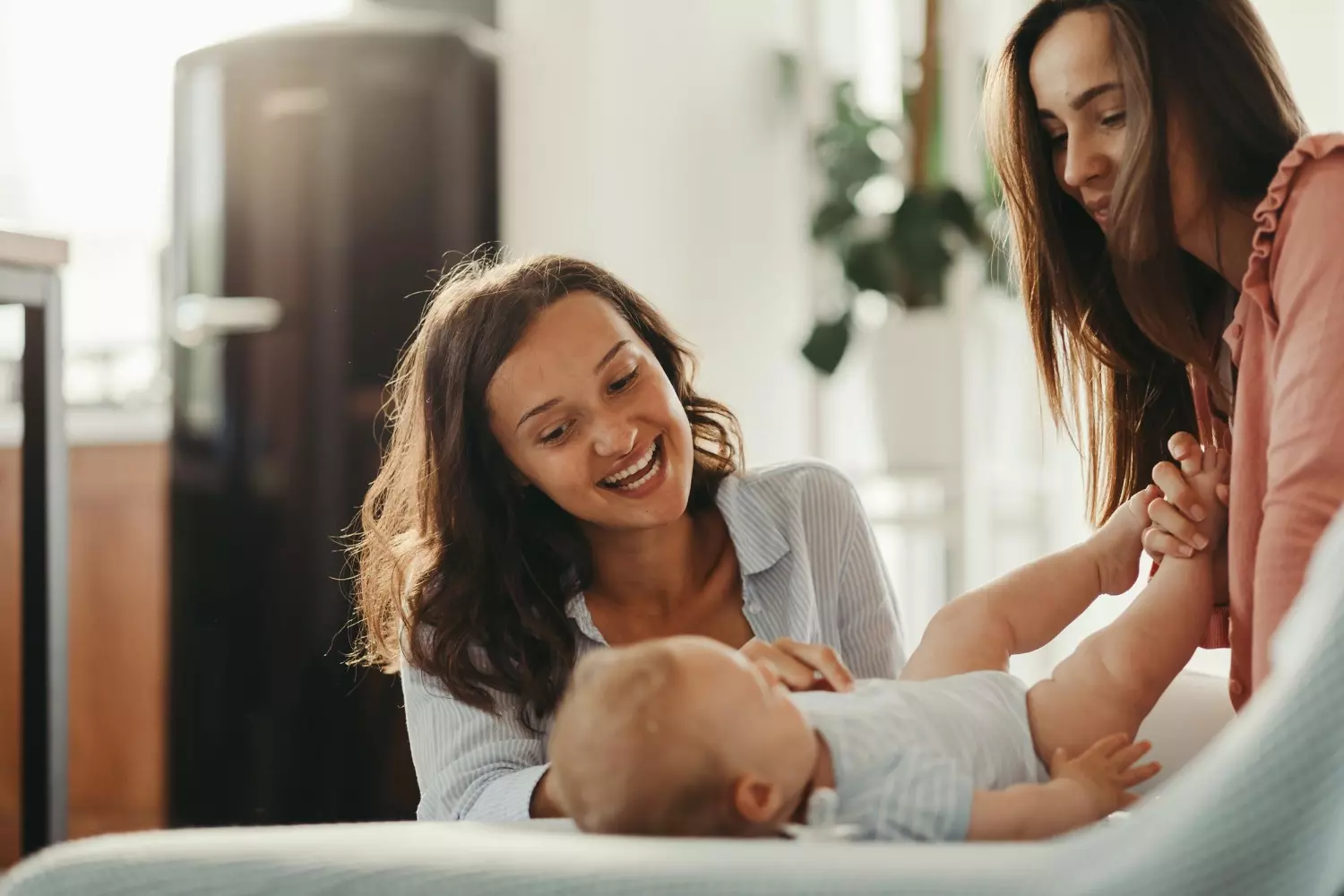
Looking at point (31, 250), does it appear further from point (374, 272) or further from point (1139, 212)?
point (1139, 212)

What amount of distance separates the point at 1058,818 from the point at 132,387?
2.98 m

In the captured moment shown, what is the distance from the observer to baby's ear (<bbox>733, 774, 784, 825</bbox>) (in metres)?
0.92

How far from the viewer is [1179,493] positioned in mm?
1199

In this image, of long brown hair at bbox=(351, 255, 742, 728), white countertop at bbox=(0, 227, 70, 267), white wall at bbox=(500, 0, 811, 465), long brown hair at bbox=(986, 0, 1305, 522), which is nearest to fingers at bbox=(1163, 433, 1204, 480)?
long brown hair at bbox=(986, 0, 1305, 522)

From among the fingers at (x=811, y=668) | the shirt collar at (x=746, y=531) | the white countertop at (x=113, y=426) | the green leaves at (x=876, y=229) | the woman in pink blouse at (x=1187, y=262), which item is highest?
the green leaves at (x=876, y=229)

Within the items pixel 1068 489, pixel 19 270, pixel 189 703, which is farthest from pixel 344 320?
pixel 1068 489

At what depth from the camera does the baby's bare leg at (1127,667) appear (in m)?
1.12

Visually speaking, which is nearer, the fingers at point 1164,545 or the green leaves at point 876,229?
the fingers at point 1164,545

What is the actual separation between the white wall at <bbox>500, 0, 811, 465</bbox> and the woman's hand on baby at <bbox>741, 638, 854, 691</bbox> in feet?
6.35

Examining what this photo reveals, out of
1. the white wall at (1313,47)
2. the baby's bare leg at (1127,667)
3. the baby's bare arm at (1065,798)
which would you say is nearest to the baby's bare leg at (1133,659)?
the baby's bare leg at (1127,667)

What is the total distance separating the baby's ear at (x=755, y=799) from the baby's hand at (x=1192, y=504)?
1.49ft

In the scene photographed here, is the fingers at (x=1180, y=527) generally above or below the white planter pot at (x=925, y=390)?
below

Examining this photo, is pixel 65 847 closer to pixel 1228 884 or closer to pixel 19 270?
pixel 1228 884

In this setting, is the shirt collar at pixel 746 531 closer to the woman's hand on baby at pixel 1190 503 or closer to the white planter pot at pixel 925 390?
the woman's hand on baby at pixel 1190 503
